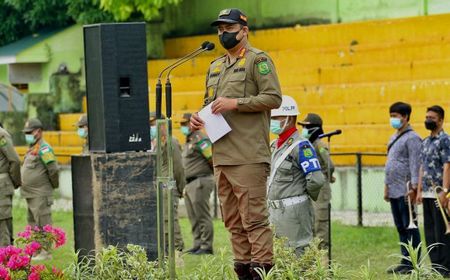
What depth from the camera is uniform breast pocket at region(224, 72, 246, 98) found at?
33.9 ft

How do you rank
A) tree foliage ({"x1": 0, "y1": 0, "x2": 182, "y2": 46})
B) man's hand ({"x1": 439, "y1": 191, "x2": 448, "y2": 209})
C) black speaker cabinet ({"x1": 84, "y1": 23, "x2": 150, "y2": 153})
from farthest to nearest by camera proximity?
tree foliage ({"x1": 0, "y1": 0, "x2": 182, "y2": 46}), man's hand ({"x1": 439, "y1": 191, "x2": 448, "y2": 209}), black speaker cabinet ({"x1": 84, "y1": 23, "x2": 150, "y2": 153})

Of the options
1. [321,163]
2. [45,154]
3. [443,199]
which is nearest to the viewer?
[443,199]

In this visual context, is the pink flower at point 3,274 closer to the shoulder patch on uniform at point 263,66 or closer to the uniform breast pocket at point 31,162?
the shoulder patch on uniform at point 263,66

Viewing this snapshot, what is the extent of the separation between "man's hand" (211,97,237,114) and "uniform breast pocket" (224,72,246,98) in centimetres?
16

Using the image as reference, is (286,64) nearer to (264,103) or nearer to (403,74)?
(403,74)

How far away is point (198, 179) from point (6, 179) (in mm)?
3314

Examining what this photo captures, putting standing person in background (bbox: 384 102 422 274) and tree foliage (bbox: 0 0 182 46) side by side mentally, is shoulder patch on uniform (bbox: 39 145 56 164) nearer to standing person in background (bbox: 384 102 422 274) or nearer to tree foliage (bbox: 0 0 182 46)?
standing person in background (bbox: 384 102 422 274)

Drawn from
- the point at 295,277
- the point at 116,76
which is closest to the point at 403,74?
the point at 116,76

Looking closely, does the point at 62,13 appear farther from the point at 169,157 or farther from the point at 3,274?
the point at 169,157

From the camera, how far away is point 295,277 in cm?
1075

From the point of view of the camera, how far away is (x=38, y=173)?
1847 centimetres

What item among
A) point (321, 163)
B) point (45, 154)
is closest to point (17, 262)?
point (321, 163)

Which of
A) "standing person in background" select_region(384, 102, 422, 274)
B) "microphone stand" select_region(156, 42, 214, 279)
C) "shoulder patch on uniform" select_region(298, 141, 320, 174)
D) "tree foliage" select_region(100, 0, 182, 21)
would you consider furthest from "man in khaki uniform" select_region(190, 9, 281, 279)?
"tree foliage" select_region(100, 0, 182, 21)

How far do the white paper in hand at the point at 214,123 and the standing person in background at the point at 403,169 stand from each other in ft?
17.8
